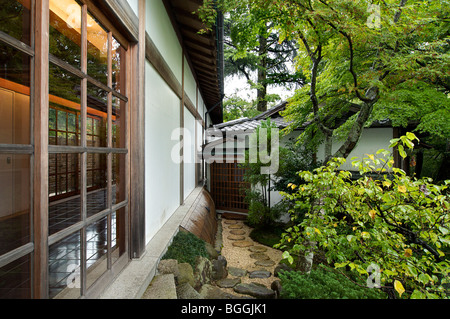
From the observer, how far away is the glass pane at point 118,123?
2237mm

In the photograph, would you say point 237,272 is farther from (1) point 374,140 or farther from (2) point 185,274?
(1) point 374,140

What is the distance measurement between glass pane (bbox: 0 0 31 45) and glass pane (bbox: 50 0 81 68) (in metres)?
0.16

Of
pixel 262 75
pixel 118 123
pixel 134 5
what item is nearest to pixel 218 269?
pixel 118 123

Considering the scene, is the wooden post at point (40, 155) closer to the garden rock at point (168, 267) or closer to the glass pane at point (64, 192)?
the glass pane at point (64, 192)

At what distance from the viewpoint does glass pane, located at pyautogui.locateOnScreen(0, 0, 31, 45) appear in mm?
1182

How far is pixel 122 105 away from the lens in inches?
94.3

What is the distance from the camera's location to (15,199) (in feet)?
4.83

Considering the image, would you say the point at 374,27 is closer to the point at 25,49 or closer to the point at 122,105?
the point at 122,105

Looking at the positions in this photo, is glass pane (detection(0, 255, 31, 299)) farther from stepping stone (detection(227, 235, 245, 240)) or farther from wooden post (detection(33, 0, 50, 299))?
stepping stone (detection(227, 235, 245, 240))

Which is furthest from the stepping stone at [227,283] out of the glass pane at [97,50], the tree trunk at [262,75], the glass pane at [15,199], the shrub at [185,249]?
the tree trunk at [262,75]

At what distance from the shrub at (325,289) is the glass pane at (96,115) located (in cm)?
242
